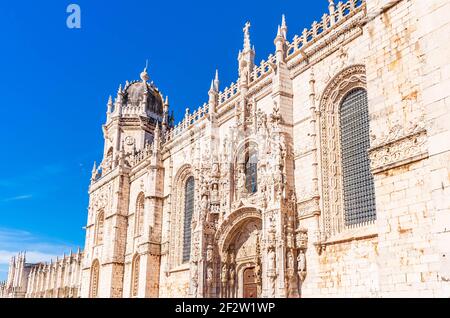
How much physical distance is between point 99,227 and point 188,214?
12682 mm

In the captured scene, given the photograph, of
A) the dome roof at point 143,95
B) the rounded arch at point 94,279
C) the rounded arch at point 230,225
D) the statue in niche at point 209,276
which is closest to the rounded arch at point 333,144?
the rounded arch at point 230,225

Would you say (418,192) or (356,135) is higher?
(356,135)

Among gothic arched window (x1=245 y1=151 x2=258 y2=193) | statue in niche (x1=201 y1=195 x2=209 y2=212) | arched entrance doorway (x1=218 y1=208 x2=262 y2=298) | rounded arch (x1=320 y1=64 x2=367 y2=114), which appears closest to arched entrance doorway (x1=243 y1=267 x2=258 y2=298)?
arched entrance doorway (x1=218 y1=208 x2=262 y2=298)

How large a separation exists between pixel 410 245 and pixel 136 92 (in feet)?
113

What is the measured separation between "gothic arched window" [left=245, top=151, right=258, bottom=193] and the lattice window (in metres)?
5.18

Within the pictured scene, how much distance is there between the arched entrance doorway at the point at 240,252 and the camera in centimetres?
2088

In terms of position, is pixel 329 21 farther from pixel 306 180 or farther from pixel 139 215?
pixel 139 215

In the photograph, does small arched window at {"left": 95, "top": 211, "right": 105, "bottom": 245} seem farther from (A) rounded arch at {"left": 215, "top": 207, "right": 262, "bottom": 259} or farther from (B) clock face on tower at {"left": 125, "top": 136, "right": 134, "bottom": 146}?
(A) rounded arch at {"left": 215, "top": 207, "right": 262, "bottom": 259}

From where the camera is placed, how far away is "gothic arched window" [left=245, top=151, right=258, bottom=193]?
22.0 metres

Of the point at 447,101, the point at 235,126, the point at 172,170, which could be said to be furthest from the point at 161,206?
the point at 447,101

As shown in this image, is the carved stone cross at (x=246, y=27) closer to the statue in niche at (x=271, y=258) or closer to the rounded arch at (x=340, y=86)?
the rounded arch at (x=340, y=86)

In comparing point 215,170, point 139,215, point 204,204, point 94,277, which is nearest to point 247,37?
point 215,170
